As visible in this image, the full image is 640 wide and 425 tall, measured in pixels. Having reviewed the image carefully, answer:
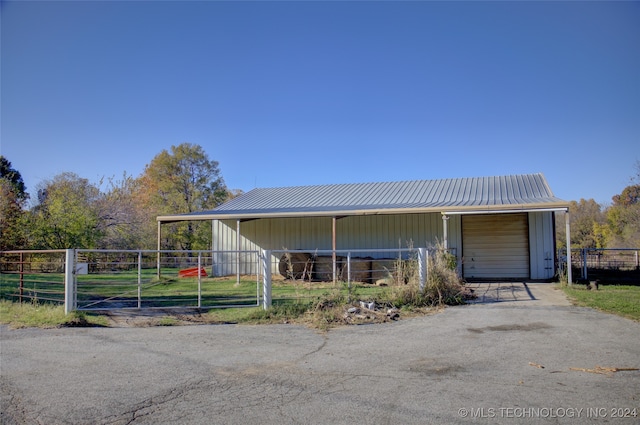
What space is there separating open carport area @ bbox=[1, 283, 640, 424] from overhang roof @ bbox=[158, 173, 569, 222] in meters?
6.64

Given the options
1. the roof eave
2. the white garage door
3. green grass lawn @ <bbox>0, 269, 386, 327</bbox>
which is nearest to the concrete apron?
the white garage door

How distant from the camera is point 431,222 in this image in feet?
56.4

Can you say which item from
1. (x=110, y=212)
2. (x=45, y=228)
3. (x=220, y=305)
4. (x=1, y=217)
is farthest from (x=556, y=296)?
(x=110, y=212)

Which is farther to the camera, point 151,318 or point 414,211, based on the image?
point 414,211

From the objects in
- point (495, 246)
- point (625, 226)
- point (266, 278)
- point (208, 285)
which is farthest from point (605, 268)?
point (625, 226)

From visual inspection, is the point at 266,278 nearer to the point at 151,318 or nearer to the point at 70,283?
the point at 151,318

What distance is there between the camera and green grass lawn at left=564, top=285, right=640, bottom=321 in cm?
911

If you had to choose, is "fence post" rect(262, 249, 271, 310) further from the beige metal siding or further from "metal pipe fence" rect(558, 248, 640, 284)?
"metal pipe fence" rect(558, 248, 640, 284)

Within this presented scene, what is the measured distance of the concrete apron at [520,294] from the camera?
10703 millimetres

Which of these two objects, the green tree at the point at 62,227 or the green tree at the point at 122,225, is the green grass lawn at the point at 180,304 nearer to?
the green tree at the point at 62,227

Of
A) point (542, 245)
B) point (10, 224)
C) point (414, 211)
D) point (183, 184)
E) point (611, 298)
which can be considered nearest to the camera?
point (611, 298)

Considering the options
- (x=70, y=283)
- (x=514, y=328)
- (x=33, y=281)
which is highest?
(x=70, y=283)

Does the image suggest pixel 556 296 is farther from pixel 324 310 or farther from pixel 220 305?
pixel 220 305

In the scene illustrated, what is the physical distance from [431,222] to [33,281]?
12.6 meters
